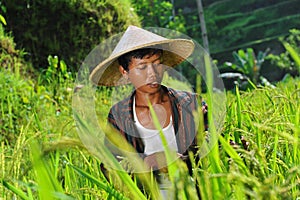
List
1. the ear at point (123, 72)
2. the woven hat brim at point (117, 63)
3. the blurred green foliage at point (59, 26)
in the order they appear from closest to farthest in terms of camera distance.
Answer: the ear at point (123, 72)
the woven hat brim at point (117, 63)
the blurred green foliage at point (59, 26)

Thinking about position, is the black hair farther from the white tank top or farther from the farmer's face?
the white tank top

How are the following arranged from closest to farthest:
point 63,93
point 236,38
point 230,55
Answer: point 63,93
point 230,55
point 236,38

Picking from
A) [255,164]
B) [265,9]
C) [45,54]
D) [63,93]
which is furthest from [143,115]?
[265,9]

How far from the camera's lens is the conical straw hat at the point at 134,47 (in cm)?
124

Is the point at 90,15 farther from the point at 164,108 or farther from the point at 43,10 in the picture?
the point at 164,108

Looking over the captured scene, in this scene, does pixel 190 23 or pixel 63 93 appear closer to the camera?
pixel 63 93

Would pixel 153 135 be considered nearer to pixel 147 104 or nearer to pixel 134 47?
pixel 147 104

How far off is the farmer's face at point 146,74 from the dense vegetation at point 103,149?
0.57 ft

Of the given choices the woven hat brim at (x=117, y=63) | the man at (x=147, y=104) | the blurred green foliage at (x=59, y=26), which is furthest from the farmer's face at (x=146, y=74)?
the blurred green foliage at (x=59, y=26)

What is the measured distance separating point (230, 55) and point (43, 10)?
51.7ft

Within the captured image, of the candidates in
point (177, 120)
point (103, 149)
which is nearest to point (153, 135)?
point (177, 120)

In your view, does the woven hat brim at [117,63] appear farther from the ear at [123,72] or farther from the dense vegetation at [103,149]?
the dense vegetation at [103,149]

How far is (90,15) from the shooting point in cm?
480

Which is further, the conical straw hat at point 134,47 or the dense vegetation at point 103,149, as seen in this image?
the conical straw hat at point 134,47
